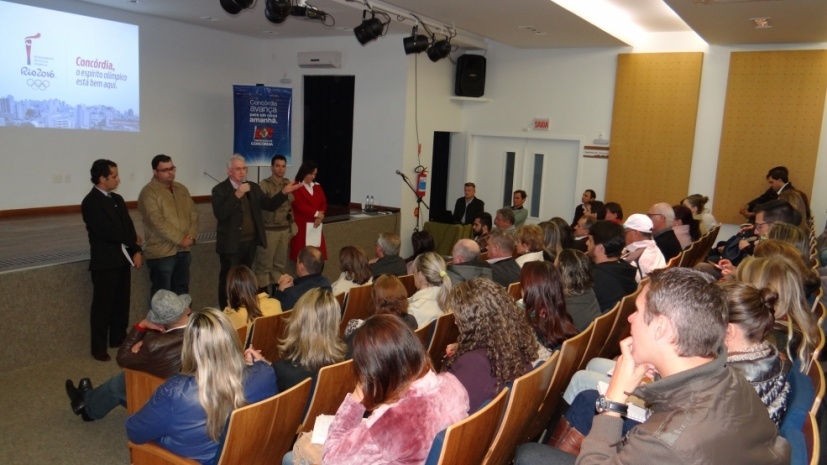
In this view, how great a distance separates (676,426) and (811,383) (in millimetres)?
1318

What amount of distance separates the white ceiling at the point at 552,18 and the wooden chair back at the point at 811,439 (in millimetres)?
5001

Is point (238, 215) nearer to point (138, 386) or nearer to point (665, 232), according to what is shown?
point (138, 386)

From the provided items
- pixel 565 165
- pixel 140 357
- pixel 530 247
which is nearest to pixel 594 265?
pixel 530 247

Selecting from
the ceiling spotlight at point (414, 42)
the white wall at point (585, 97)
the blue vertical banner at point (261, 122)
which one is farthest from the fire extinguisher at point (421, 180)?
the ceiling spotlight at point (414, 42)

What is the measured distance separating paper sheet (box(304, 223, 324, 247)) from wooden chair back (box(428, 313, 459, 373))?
11.7 ft

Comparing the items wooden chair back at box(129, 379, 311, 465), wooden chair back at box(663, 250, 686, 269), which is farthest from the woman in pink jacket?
wooden chair back at box(663, 250, 686, 269)

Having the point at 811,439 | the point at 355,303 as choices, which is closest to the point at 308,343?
the point at 355,303

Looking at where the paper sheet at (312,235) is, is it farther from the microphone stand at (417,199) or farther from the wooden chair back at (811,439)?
the wooden chair back at (811,439)

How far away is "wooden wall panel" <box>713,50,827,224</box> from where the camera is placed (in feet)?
27.0

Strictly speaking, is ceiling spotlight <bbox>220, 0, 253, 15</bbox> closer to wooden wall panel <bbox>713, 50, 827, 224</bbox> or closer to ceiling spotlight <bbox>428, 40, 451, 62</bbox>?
ceiling spotlight <bbox>428, 40, 451, 62</bbox>

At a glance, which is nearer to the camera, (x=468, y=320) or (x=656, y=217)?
(x=468, y=320)

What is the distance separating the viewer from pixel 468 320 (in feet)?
8.73

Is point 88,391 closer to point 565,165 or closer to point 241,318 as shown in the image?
point 241,318

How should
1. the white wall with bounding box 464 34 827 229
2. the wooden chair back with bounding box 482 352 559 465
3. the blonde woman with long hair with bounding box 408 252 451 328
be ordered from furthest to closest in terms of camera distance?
the white wall with bounding box 464 34 827 229, the blonde woman with long hair with bounding box 408 252 451 328, the wooden chair back with bounding box 482 352 559 465
